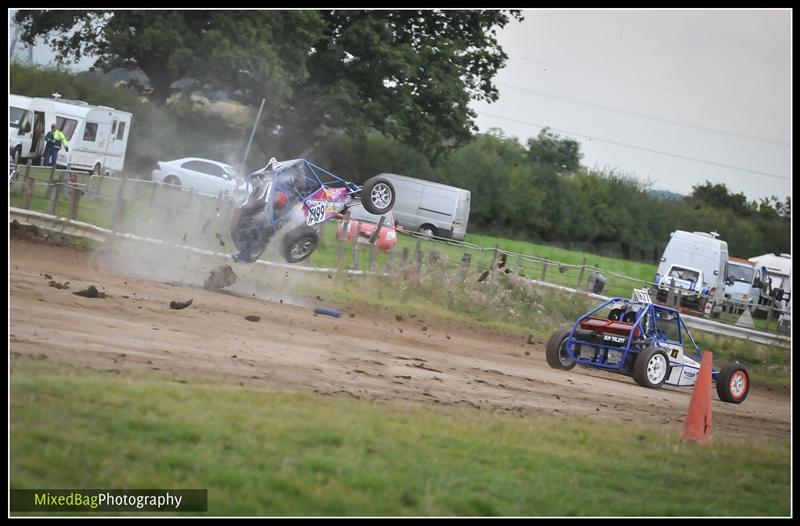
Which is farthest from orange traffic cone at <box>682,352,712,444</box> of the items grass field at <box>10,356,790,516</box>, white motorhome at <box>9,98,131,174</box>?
white motorhome at <box>9,98,131,174</box>

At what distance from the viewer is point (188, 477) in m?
7.48

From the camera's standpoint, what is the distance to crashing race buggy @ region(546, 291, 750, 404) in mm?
17203

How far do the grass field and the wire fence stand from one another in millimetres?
10616

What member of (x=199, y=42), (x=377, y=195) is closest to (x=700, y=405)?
(x=377, y=195)

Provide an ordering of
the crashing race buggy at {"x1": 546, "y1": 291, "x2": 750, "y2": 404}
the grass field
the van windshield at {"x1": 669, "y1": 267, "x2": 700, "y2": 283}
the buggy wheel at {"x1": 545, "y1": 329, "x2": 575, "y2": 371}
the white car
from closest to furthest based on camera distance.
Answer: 1. the grass field
2. the crashing race buggy at {"x1": 546, "y1": 291, "x2": 750, "y2": 404}
3. the buggy wheel at {"x1": 545, "y1": 329, "x2": 575, "y2": 371}
4. the white car
5. the van windshield at {"x1": 669, "y1": 267, "x2": 700, "y2": 283}

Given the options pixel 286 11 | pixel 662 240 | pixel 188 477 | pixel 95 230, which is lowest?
pixel 188 477

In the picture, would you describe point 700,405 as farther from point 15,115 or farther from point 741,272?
point 741,272

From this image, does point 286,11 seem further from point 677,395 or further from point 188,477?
point 188,477

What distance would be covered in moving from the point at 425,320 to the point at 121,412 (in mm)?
13858

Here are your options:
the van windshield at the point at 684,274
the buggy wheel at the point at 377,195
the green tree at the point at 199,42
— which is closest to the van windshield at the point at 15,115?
the green tree at the point at 199,42

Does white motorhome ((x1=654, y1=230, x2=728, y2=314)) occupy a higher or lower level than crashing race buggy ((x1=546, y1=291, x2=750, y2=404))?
higher

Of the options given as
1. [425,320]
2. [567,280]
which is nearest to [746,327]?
[567,280]

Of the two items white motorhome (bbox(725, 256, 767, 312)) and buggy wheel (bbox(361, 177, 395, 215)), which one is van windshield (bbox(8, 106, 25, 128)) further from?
white motorhome (bbox(725, 256, 767, 312))

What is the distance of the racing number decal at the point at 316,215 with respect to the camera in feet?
62.3
